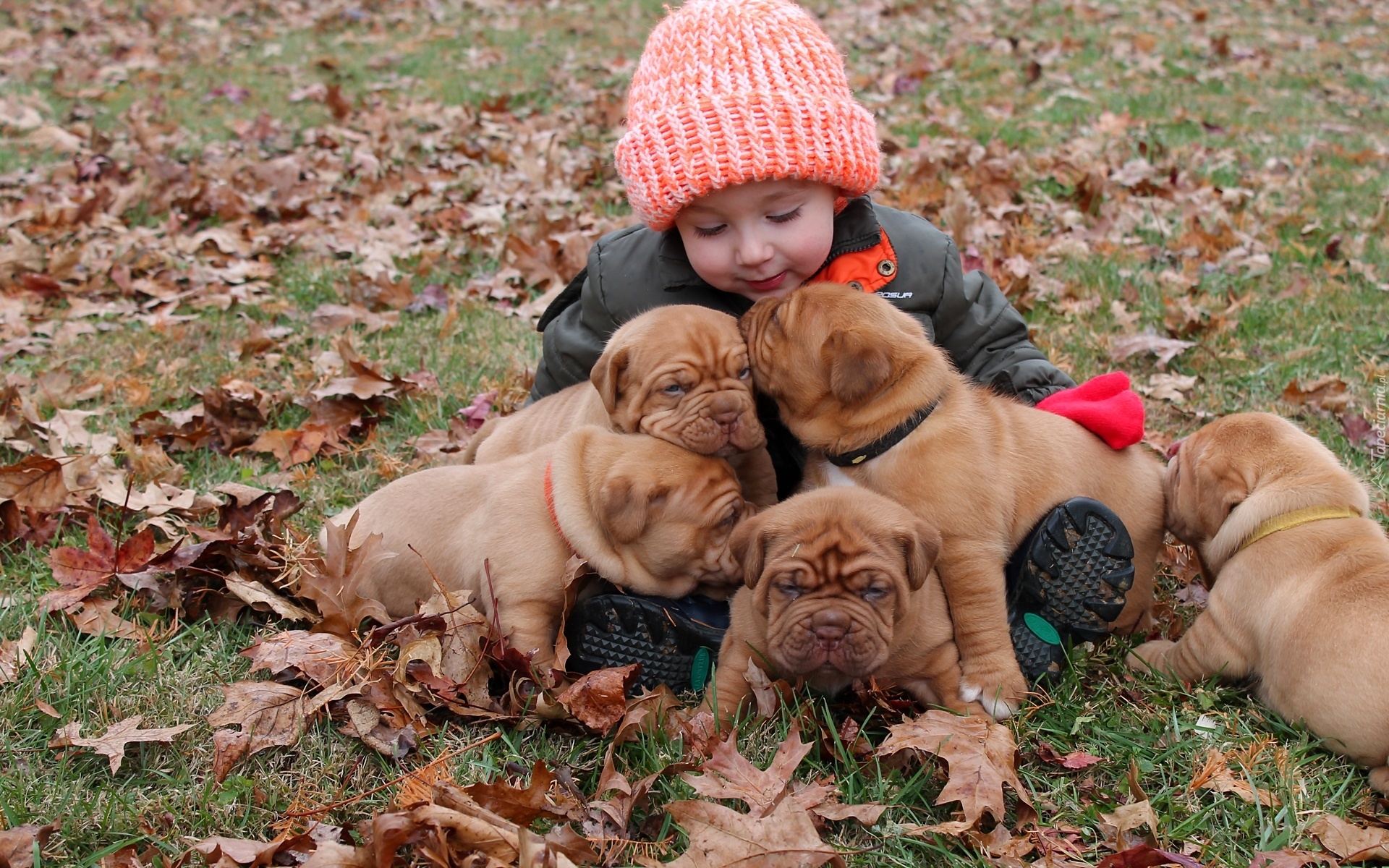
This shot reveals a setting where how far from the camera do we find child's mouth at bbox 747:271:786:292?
4.55 meters

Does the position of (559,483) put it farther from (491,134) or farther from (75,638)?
(491,134)

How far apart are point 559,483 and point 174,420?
8.86 ft

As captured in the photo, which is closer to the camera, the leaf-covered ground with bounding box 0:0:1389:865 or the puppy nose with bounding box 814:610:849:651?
the leaf-covered ground with bounding box 0:0:1389:865

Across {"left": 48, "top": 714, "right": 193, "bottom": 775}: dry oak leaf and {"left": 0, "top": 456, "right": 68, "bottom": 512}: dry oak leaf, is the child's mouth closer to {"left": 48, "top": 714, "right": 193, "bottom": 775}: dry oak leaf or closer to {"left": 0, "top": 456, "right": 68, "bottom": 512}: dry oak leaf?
{"left": 48, "top": 714, "right": 193, "bottom": 775}: dry oak leaf

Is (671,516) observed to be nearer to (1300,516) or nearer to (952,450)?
(952,450)

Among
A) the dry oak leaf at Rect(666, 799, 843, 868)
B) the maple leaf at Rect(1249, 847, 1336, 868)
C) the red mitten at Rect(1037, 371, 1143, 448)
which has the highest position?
the red mitten at Rect(1037, 371, 1143, 448)

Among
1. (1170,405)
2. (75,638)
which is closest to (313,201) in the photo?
(75,638)

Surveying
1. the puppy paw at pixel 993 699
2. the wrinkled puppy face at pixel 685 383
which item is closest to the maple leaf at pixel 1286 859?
the puppy paw at pixel 993 699

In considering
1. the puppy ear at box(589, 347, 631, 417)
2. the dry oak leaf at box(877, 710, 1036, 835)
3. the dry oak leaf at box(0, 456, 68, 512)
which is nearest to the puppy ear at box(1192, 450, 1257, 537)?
the dry oak leaf at box(877, 710, 1036, 835)

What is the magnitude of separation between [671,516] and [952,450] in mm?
979

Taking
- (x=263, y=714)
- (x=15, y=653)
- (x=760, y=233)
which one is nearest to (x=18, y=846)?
(x=263, y=714)

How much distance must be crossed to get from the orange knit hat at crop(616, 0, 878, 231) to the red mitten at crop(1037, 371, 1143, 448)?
133 centimetres

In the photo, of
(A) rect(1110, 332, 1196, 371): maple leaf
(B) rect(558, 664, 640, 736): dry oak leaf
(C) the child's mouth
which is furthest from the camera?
(A) rect(1110, 332, 1196, 371): maple leaf

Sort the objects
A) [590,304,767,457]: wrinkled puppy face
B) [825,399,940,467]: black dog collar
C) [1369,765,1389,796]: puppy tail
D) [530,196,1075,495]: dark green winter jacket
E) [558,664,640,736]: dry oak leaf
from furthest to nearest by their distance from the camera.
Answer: [530,196,1075,495]: dark green winter jacket < [590,304,767,457]: wrinkled puppy face < [825,399,940,467]: black dog collar < [558,664,640,736]: dry oak leaf < [1369,765,1389,796]: puppy tail
